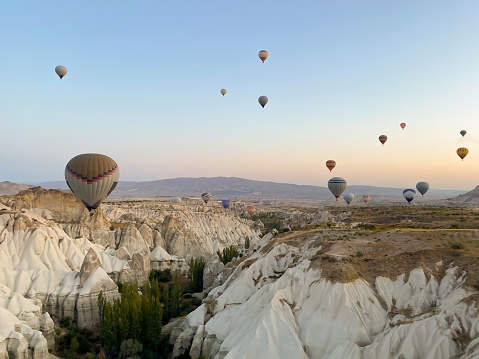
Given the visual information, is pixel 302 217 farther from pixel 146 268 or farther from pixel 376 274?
pixel 376 274

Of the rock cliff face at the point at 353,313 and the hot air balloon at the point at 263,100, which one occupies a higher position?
the hot air balloon at the point at 263,100

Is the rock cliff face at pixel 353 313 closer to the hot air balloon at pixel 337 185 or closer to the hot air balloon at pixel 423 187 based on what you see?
the hot air balloon at pixel 337 185

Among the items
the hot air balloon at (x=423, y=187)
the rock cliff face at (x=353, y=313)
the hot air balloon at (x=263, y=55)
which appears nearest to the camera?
the rock cliff face at (x=353, y=313)

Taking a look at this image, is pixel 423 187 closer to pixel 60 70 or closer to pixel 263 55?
pixel 263 55

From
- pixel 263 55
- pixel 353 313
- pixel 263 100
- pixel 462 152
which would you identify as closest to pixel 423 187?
pixel 462 152

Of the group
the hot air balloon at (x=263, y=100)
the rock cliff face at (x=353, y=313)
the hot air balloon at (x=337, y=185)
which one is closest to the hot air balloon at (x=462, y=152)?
the hot air balloon at (x=337, y=185)

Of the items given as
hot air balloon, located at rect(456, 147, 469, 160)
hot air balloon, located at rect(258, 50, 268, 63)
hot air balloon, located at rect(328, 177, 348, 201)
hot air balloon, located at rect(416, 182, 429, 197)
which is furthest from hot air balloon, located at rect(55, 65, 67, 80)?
hot air balloon, located at rect(416, 182, 429, 197)

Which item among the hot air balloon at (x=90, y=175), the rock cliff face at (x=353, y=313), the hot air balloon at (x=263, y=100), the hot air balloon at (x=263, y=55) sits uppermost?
the hot air balloon at (x=263, y=55)

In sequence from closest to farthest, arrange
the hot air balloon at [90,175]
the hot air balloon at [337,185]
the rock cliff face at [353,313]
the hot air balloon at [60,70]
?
1. the rock cliff face at [353,313]
2. the hot air balloon at [90,175]
3. the hot air balloon at [60,70]
4. the hot air balloon at [337,185]
